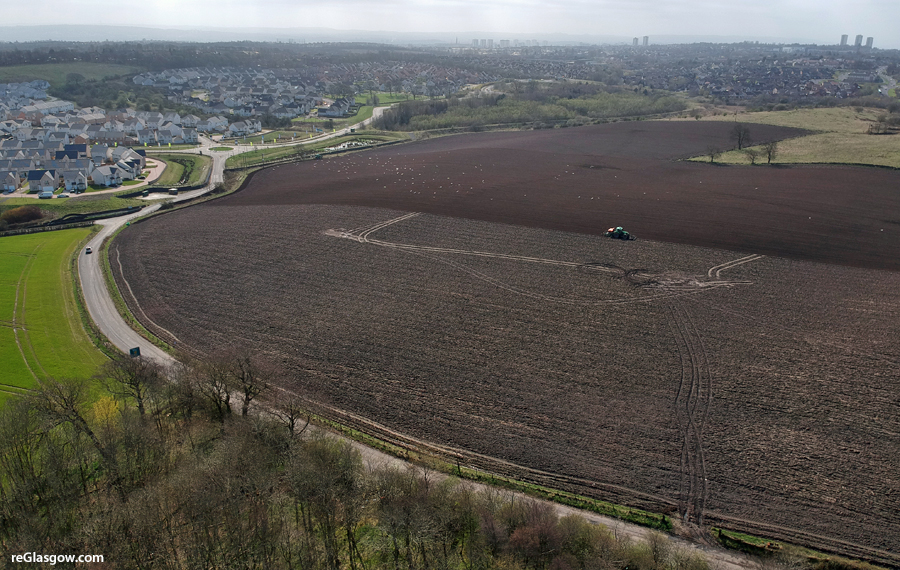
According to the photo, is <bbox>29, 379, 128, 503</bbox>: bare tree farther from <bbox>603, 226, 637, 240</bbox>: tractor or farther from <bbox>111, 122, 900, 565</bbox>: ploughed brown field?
<bbox>603, 226, 637, 240</bbox>: tractor

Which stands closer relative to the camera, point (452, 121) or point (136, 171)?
point (136, 171)

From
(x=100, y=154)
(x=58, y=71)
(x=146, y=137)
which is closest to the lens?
(x=100, y=154)

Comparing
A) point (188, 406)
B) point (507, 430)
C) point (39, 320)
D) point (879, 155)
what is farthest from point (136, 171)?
point (879, 155)

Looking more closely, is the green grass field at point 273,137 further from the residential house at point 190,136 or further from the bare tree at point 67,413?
the bare tree at point 67,413

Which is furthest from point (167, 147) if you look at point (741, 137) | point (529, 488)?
point (529, 488)

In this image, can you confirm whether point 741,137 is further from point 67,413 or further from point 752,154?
point 67,413

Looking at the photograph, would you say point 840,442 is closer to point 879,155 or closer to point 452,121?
point 879,155
